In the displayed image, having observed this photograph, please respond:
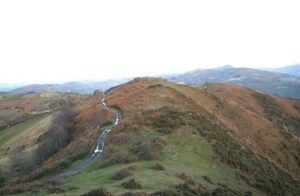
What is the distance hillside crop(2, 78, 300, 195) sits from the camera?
3209cm

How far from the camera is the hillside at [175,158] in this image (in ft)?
105

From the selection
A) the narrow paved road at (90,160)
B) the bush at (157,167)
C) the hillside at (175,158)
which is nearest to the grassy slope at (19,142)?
the hillside at (175,158)

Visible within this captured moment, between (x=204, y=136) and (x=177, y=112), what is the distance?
8840 millimetres

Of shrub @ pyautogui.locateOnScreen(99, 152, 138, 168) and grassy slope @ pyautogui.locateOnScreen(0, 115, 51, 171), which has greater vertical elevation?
shrub @ pyautogui.locateOnScreen(99, 152, 138, 168)

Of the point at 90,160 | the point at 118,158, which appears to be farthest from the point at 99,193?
the point at 90,160

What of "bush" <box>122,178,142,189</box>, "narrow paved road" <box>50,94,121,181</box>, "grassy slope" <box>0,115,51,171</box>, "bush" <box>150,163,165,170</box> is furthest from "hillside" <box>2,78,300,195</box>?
"grassy slope" <box>0,115,51,171</box>

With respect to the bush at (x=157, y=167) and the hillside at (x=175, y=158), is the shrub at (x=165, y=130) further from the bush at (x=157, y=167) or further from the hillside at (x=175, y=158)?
the bush at (x=157, y=167)

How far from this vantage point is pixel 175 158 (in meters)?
42.9

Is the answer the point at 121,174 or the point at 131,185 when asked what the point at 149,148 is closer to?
the point at 121,174

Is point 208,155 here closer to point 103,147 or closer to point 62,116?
point 103,147

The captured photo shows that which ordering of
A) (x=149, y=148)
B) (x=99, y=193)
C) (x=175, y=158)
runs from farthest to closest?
(x=149, y=148)
(x=175, y=158)
(x=99, y=193)

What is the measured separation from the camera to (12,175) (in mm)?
63406

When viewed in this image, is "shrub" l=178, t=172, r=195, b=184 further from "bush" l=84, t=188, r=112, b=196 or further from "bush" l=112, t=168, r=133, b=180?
"bush" l=84, t=188, r=112, b=196

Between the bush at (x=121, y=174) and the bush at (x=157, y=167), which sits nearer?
the bush at (x=121, y=174)
